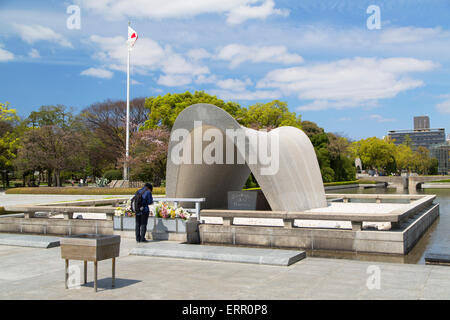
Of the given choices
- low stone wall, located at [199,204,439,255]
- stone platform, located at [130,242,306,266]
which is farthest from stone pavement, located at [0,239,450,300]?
low stone wall, located at [199,204,439,255]

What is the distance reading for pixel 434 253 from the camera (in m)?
8.27

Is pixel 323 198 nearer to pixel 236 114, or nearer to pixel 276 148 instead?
pixel 276 148

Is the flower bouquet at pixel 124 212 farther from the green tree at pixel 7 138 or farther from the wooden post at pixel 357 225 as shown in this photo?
the green tree at pixel 7 138

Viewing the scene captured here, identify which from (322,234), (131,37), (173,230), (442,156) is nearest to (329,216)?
(322,234)

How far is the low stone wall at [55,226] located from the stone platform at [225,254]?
3.59 m

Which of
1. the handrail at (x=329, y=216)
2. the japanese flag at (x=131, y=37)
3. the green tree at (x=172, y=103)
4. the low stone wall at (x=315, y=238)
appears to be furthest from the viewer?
the green tree at (x=172, y=103)

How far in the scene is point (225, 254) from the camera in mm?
8516

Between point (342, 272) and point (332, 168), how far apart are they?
54.6 meters

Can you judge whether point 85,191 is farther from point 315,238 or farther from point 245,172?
point 315,238

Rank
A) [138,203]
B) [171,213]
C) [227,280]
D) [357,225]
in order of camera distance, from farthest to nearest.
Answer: [171,213]
[138,203]
[357,225]
[227,280]

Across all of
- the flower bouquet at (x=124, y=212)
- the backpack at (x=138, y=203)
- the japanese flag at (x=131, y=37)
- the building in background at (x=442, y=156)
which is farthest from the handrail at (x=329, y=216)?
the building in background at (x=442, y=156)

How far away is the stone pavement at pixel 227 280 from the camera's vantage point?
5.92m

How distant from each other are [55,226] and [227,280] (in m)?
8.69

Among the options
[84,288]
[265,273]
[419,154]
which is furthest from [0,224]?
[419,154]
